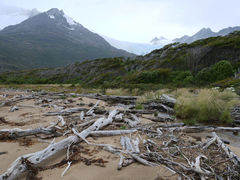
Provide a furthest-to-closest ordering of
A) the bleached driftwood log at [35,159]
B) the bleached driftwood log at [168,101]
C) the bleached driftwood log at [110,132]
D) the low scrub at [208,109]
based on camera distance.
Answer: the bleached driftwood log at [168,101] < the low scrub at [208,109] < the bleached driftwood log at [110,132] < the bleached driftwood log at [35,159]

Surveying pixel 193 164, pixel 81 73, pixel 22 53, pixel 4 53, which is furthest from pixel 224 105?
pixel 22 53

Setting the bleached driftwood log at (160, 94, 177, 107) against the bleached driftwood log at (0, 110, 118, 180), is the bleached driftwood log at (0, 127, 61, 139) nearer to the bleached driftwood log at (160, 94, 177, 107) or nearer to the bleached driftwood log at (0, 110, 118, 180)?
the bleached driftwood log at (0, 110, 118, 180)

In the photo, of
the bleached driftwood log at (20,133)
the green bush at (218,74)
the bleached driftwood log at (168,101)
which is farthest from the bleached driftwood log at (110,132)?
the green bush at (218,74)

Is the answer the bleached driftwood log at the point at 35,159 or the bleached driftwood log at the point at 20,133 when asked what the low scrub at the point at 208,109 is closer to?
the bleached driftwood log at the point at 35,159

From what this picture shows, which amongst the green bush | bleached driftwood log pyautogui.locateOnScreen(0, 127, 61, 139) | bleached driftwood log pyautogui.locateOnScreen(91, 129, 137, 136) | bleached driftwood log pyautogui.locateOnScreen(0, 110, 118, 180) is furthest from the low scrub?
the green bush

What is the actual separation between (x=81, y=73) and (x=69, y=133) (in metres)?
44.3

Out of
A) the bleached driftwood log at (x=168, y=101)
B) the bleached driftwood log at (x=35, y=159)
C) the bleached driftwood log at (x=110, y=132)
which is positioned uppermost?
the bleached driftwood log at (x=168, y=101)

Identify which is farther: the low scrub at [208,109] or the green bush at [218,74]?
the green bush at [218,74]

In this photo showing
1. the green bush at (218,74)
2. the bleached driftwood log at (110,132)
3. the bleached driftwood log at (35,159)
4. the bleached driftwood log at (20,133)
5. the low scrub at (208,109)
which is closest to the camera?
the bleached driftwood log at (35,159)

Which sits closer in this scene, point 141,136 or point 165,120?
point 141,136

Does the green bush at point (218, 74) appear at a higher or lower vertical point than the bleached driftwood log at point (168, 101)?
higher

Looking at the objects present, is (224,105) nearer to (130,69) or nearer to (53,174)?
(53,174)

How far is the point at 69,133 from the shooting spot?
4.21m

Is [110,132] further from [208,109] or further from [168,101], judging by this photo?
[168,101]
